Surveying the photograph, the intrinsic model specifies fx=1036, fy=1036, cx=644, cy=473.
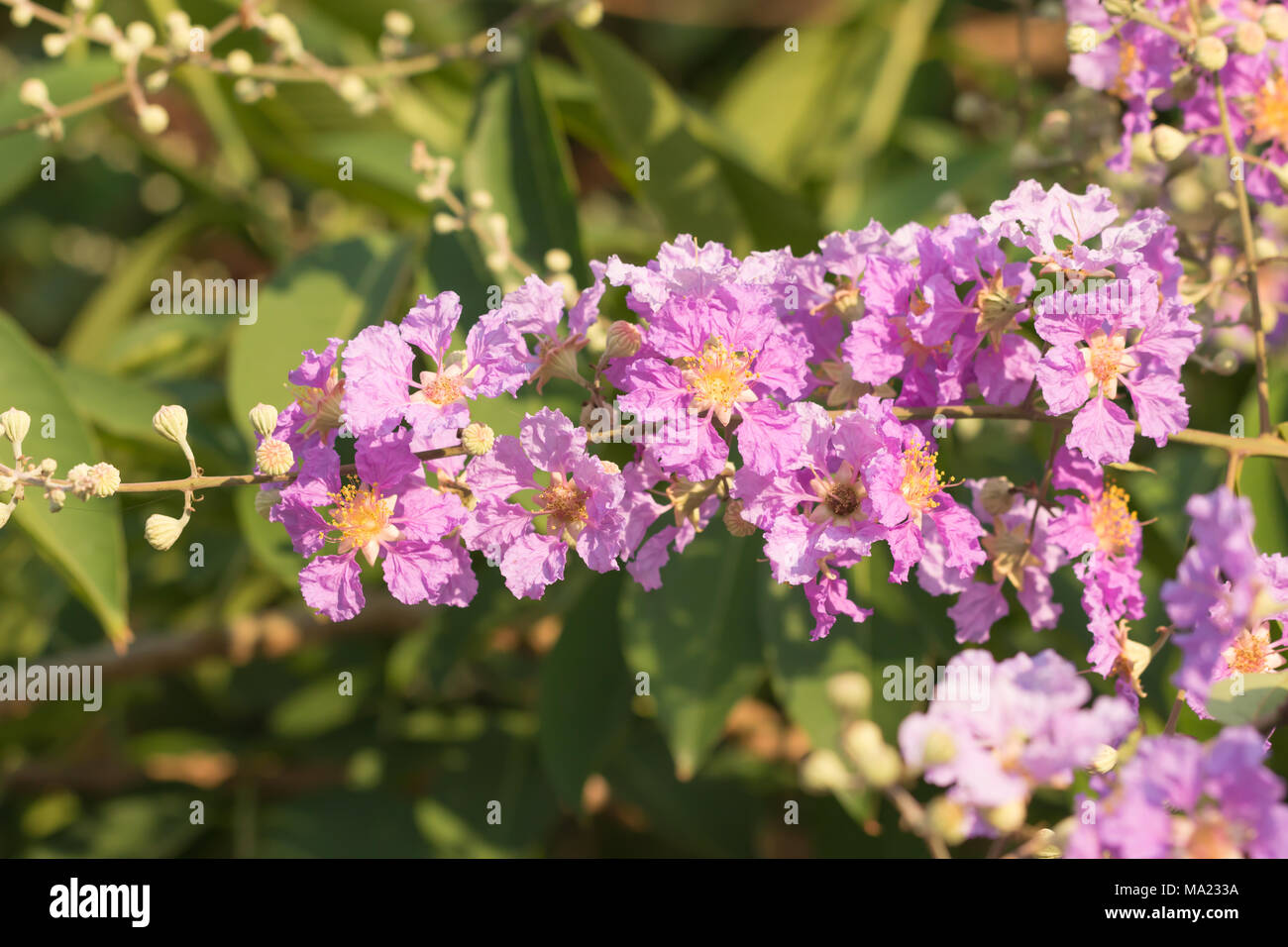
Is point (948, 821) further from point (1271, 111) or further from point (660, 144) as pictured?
point (660, 144)

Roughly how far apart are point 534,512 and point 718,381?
24cm

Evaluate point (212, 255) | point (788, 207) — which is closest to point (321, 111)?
point (212, 255)

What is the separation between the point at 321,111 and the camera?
2.60 m

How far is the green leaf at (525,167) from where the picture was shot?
1.70 m

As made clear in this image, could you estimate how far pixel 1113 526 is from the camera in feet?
3.81

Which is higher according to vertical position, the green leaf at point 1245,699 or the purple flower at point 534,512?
the purple flower at point 534,512

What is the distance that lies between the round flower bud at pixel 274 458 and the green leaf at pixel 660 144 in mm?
1016

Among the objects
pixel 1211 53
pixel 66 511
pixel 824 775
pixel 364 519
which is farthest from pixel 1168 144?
pixel 66 511

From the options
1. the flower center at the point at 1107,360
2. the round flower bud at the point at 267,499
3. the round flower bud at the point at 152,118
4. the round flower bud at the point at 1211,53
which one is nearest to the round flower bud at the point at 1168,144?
the round flower bud at the point at 1211,53

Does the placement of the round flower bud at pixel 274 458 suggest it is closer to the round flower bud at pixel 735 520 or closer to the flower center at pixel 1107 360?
the round flower bud at pixel 735 520

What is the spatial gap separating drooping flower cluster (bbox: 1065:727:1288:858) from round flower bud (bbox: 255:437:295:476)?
2.66 feet

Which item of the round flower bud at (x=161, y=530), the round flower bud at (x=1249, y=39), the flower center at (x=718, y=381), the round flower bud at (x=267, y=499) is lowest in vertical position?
the round flower bud at (x=161, y=530)

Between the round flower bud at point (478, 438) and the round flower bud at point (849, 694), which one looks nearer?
the round flower bud at point (849, 694)

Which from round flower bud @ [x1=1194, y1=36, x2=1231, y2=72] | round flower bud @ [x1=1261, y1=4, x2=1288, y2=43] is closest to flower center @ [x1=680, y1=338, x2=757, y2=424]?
round flower bud @ [x1=1194, y1=36, x2=1231, y2=72]
